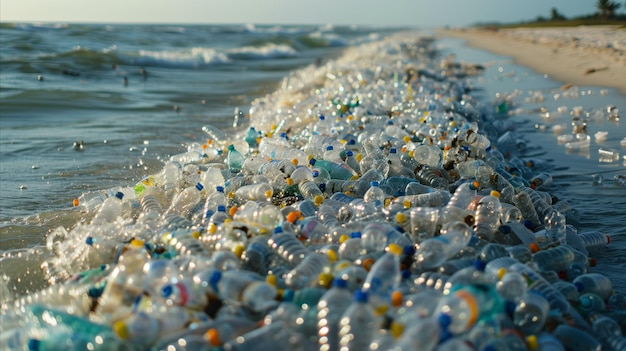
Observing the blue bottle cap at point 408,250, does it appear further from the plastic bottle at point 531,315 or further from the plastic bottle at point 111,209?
the plastic bottle at point 111,209

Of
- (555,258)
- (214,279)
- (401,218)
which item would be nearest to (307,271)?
(214,279)

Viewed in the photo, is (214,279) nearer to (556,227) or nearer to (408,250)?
(408,250)

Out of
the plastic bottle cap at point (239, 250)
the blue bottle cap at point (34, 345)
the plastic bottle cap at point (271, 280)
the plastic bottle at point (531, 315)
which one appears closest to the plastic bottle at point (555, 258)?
A: the plastic bottle at point (531, 315)

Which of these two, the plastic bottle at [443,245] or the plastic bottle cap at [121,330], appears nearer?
the plastic bottle cap at [121,330]

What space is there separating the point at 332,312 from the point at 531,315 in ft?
3.37

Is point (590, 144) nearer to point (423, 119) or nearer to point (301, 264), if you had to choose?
point (423, 119)

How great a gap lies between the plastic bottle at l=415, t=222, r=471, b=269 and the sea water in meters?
1.03

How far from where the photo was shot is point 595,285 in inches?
143

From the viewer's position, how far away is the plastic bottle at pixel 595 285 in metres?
3.61

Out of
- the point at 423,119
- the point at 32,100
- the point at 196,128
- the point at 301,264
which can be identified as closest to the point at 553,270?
the point at 301,264

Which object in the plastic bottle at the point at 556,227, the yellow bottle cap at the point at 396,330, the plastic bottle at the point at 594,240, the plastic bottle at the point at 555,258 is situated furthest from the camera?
the plastic bottle at the point at 594,240

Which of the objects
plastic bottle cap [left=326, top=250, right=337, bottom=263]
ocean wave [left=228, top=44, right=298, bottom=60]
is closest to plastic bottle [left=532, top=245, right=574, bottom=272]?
plastic bottle cap [left=326, top=250, right=337, bottom=263]

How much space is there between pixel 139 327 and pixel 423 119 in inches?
217

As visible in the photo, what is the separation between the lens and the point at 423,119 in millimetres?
7641
